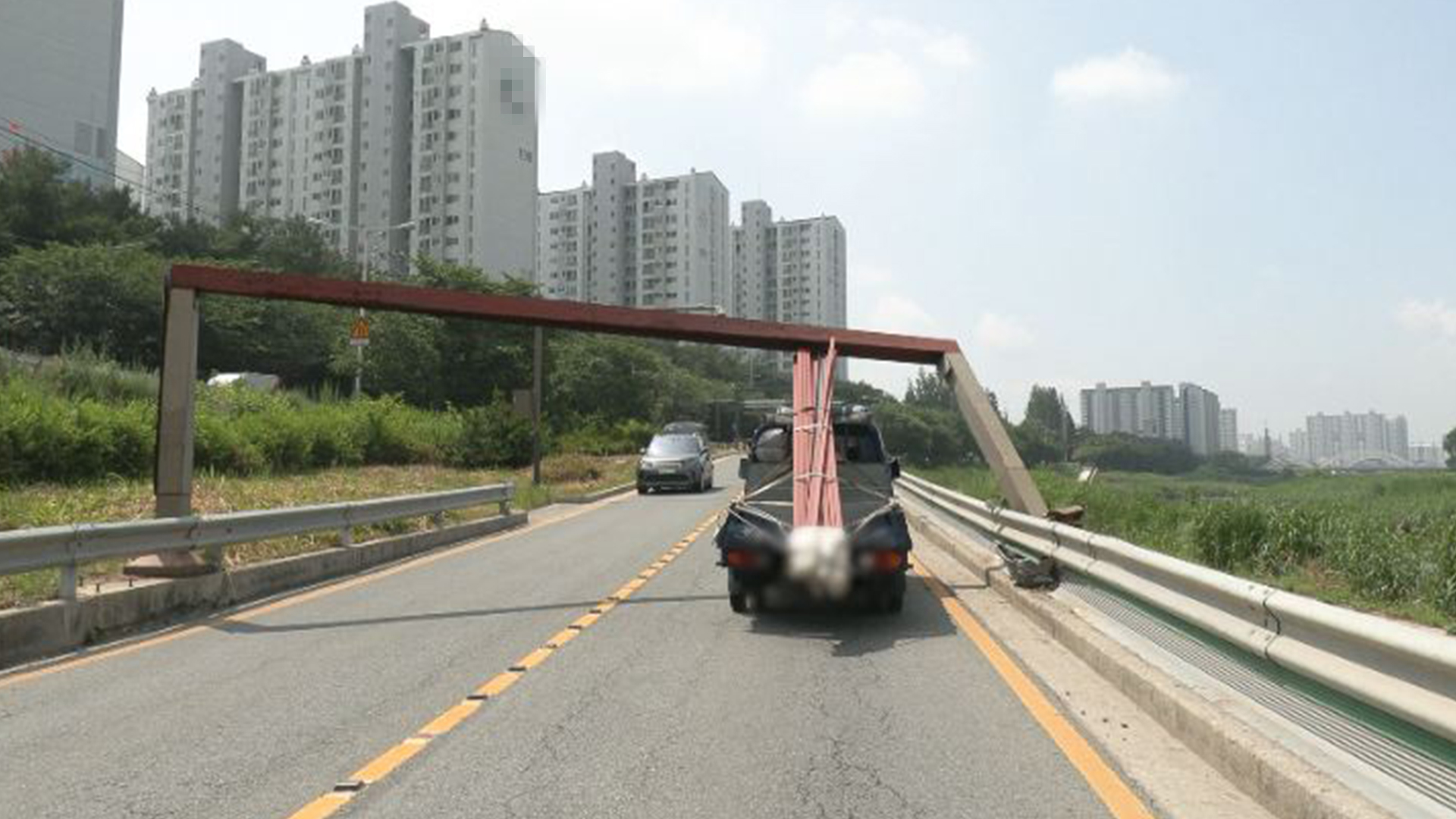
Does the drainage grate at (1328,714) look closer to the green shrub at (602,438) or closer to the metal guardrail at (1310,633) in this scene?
the metal guardrail at (1310,633)

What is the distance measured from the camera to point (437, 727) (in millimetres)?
6121

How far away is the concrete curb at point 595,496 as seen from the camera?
28.9 metres

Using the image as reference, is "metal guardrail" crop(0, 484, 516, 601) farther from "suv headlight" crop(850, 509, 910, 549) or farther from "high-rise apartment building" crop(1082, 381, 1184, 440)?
"high-rise apartment building" crop(1082, 381, 1184, 440)

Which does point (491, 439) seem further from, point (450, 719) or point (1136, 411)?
point (1136, 411)

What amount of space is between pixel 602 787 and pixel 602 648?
3.58 metres

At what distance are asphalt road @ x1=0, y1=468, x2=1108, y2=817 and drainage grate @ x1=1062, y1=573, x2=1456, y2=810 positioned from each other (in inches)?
43.2

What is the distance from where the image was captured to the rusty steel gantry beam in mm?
12016

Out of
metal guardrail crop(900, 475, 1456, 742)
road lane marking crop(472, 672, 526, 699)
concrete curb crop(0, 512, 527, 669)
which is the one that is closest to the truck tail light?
road lane marking crop(472, 672, 526, 699)

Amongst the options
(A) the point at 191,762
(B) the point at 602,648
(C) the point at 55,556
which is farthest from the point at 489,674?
(C) the point at 55,556

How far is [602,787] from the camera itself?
502cm

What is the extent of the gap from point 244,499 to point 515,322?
707 cm

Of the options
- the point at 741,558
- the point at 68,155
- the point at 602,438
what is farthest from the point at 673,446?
the point at 741,558

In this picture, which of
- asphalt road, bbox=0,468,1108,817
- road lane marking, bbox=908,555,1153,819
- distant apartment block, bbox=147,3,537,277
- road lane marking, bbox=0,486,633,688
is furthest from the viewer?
distant apartment block, bbox=147,3,537,277

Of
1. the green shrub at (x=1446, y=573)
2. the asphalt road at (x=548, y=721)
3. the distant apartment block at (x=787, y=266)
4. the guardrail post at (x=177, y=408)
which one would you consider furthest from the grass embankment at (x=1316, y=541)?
the distant apartment block at (x=787, y=266)
